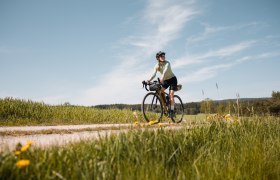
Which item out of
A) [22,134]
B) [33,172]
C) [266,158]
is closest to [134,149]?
[33,172]

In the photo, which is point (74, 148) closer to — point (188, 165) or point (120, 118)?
point (188, 165)

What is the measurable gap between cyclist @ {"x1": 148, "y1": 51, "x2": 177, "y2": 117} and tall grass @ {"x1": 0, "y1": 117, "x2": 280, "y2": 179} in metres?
5.36

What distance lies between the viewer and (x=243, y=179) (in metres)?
3.46

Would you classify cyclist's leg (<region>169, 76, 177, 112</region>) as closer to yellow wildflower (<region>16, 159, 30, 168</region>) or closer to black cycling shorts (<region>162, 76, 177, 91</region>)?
black cycling shorts (<region>162, 76, 177, 91</region>)

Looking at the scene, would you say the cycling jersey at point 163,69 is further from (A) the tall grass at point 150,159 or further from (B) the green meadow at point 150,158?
(A) the tall grass at point 150,159

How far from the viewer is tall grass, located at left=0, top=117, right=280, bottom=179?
2.77 m

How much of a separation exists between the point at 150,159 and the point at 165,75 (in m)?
7.26

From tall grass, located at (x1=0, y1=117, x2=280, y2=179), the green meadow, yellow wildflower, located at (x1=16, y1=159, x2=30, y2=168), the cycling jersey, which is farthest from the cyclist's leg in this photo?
yellow wildflower, located at (x1=16, y1=159, x2=30, y2=168)

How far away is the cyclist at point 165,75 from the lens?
10.4 metres

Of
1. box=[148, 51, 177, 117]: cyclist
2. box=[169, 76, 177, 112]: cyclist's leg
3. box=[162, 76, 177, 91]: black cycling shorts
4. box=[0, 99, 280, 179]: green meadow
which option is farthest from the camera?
box=[169, 76, 177, 112]: cyclist's leg

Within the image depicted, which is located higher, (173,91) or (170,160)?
(173,91)

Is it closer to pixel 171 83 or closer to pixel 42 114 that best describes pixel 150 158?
pixel 171 83

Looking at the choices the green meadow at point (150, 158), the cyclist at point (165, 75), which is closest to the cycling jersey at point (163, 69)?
the cyclist at point (165, 75)

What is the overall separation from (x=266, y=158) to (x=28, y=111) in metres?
13.0
